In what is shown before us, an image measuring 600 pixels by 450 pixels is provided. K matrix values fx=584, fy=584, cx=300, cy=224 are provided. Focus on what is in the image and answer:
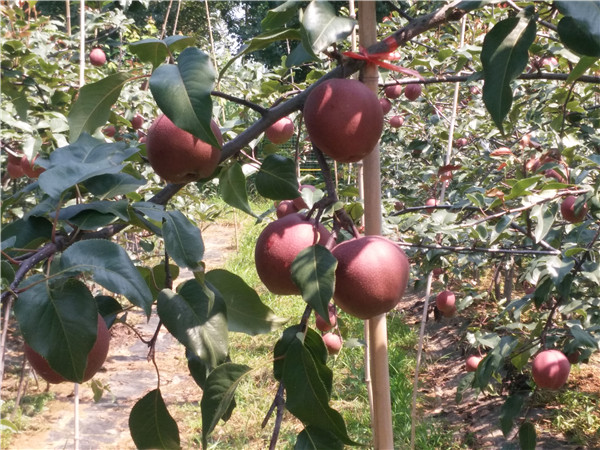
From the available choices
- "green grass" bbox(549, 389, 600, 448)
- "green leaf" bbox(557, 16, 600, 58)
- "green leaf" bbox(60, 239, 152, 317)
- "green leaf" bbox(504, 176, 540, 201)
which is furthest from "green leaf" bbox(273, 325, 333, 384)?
"green grass" bbox(549, 389, 600, 448)

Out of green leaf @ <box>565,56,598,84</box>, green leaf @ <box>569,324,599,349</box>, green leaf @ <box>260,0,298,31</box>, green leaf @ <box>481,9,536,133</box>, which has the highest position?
green leaf @ <box>260,0,298,31</box>

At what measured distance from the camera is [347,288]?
562mm

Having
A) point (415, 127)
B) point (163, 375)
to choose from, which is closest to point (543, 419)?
point (415, 127)

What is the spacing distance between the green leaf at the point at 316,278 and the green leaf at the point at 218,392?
0.32 feet

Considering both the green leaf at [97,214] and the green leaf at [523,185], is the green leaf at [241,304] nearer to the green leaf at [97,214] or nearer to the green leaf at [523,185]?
the green leaf at [97,214]

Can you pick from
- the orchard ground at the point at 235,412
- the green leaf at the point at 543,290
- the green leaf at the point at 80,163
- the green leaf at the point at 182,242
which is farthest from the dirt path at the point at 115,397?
the green leaf at the point at 182,242

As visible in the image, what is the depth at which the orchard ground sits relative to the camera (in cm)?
229

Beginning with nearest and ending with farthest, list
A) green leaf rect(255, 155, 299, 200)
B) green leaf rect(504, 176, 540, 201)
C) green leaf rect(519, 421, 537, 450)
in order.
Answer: green leaf rect(255, 155, 299, 200), green leaf rect(504, 176, 540, 201), green leaf rect(519, 421, 537, 450)

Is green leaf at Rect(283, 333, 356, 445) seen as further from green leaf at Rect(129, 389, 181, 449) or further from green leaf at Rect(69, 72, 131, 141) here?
green leaf at Rect(69, 72, 131, 141)

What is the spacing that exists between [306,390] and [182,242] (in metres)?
0.17

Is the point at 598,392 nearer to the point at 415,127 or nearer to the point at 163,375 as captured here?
the point at 415,127

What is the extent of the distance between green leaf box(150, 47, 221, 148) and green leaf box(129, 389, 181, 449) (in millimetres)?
295

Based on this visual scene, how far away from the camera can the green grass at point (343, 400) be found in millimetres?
2293

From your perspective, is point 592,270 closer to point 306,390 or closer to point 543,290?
point 543,290
